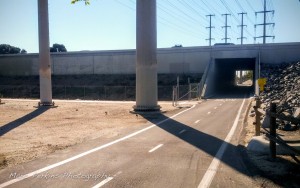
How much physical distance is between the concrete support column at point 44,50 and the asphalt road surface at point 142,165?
1719cm

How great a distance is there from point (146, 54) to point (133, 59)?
109 ft

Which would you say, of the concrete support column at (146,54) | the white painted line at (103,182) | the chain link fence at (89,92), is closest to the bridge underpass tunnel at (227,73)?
the chain link fence at (89,92)

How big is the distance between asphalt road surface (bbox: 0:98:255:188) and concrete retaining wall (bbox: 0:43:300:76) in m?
40.2

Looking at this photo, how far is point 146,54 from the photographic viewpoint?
22.9m

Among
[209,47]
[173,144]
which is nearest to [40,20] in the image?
[173,144]

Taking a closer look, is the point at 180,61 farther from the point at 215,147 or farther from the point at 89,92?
the point at 215,147

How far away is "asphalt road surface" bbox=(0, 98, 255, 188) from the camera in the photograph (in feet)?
23.4

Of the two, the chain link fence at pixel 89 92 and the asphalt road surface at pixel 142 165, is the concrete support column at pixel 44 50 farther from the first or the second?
the asphalt road surface at pixel 142 165

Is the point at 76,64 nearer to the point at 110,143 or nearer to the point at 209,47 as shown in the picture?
the point at 209,47

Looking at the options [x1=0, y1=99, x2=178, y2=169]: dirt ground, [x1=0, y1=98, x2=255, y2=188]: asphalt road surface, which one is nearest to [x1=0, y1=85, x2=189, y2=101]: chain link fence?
[x1=0, y1=99, x2=178, y2=169]: dirt ground

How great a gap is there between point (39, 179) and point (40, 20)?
2234 cm

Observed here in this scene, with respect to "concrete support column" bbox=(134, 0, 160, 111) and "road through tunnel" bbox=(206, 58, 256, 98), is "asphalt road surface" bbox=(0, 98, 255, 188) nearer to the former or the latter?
"concrete support column" bbox=(134, 0, 160, 111)

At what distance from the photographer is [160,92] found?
45.4 metres

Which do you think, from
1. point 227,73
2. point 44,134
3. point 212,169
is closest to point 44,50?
point 44,134
